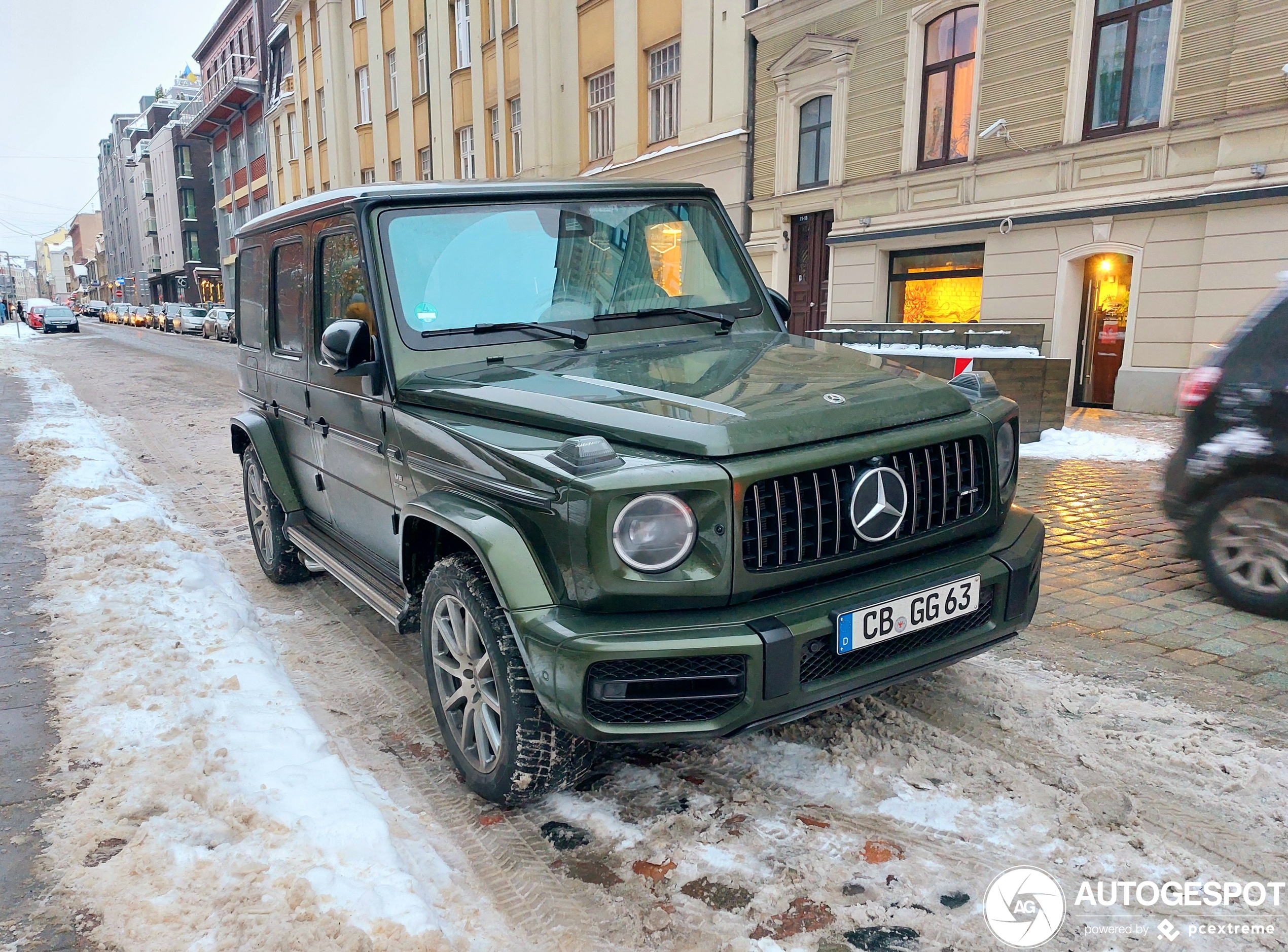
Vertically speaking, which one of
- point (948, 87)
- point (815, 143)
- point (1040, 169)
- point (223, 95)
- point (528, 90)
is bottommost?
point (1040, 169)

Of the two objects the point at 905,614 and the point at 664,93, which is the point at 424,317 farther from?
the point at 664,93

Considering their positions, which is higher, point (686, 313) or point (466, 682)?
point (686, 313)

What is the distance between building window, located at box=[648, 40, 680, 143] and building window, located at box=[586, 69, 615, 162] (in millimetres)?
1621

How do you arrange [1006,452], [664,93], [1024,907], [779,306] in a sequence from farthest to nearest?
[664,93]
[779,306]
[1006,452]
[1024,907]

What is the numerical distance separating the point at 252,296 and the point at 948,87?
12.7 m

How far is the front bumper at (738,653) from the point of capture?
93.8 inches

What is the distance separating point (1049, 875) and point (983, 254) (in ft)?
44.1

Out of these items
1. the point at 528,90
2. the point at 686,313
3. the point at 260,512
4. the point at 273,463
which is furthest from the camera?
the point at 528,90

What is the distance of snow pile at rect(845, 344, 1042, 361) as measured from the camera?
10.4 meters

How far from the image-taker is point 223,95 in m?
53.1

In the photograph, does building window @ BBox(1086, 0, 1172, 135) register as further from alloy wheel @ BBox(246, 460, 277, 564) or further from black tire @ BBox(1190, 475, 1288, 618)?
alloy wheel @ BBox(246, 460, 277, 564)

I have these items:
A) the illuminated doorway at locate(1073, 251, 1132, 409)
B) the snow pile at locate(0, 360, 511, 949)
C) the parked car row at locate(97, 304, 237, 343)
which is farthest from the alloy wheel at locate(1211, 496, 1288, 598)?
the parked car row at locate(97, 304, 237, 343)

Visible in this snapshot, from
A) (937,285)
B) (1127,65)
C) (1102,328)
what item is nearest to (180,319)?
(937,285)

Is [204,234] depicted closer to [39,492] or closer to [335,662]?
[39,492]
